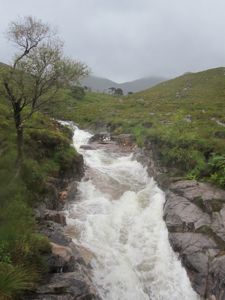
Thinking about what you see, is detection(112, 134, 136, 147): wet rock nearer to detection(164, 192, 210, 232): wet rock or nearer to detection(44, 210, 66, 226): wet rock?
detection(164, 192, 210, 232): wet rock

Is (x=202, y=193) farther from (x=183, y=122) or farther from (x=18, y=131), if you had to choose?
(x=183, y=122)

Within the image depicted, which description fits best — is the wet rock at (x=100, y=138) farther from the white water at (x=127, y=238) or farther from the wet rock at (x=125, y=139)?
the white water at (x=127, y=238)

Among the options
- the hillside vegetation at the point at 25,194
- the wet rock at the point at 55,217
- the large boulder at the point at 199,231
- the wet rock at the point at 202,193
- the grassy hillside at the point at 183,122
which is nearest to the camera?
the hillside vegetation at the point at 25,194

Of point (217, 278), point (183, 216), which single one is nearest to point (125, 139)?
point (183, 216)

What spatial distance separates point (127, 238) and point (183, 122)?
57.4ft

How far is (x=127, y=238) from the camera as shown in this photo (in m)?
17.5

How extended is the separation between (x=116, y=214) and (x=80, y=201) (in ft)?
8.35

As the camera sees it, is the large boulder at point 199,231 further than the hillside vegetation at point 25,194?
Yes

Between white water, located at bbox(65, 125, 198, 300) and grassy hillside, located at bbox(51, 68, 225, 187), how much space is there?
2853 millimetres

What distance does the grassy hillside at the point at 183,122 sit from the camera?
22.2 m

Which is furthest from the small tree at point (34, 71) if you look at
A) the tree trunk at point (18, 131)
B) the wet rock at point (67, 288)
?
the wet rock at point (67, 288)

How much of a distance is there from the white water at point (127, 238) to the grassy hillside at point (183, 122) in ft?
9.36

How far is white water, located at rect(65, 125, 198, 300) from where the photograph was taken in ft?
47.8

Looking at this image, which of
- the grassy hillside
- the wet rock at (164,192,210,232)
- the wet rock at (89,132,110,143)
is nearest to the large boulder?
the wet rock at (164,192,210,232)
